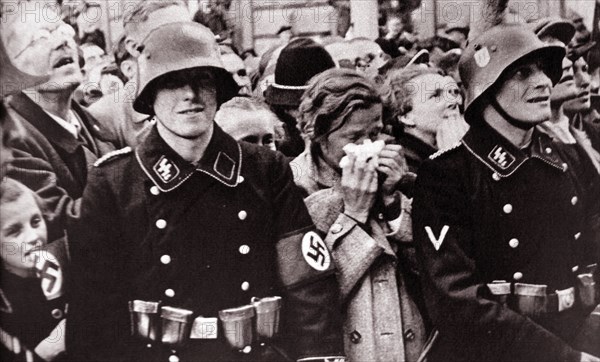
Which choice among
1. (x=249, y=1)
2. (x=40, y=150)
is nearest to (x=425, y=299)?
(x=249, y=1)

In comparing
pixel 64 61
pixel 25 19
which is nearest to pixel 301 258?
pixel 64 61

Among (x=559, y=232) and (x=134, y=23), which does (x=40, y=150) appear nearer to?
(x=134, y=23)

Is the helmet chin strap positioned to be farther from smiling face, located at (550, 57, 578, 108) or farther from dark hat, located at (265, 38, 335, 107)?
dark hat, located at (265, 38, 335, 107)

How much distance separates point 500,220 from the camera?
3.91m

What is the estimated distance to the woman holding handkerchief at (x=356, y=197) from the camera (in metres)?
3.77

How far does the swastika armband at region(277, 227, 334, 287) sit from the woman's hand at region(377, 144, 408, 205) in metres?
0.37

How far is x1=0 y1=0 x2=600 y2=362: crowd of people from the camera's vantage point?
3.69m

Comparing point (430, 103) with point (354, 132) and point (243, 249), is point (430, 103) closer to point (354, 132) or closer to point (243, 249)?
point (354, 132)

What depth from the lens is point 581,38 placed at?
4.12m

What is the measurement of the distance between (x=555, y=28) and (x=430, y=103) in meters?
0.72

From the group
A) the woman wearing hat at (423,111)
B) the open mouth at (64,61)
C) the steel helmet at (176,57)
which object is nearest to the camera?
the steel helmet at (176,57)

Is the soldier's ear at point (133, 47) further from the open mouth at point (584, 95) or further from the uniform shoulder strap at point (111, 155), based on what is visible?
the open mouth at point (584, 95)

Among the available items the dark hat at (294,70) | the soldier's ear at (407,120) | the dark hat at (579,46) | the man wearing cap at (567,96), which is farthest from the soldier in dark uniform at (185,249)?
the dark hat at (579,46)

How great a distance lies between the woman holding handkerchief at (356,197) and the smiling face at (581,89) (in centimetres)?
98
